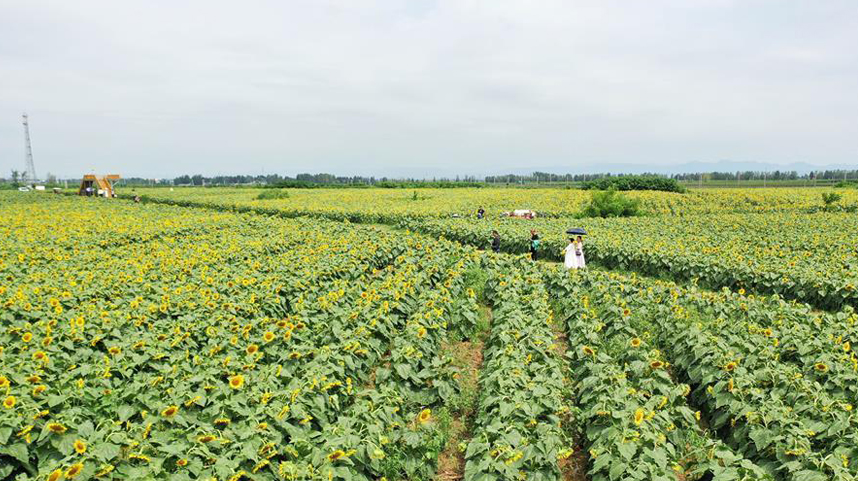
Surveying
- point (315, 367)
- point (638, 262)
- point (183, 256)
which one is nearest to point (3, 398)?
point (315, 367)

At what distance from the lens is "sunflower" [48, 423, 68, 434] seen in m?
4.43

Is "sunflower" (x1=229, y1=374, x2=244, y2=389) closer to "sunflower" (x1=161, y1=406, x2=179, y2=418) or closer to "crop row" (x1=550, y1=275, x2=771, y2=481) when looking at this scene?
"sunflower" (x1=161, y1=406, x2=179, y2=418)

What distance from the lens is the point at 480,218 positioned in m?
30.8

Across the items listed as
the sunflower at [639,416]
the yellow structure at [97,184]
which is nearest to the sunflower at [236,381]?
the sunflower at [639,416]

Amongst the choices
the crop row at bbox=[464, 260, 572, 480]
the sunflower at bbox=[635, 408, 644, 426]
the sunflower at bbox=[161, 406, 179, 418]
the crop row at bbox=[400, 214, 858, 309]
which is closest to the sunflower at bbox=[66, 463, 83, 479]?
the sunflower at bbox=[161, 406, 179, 418]

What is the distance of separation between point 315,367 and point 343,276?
7248mm

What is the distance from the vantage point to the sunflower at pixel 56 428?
14.5 ft

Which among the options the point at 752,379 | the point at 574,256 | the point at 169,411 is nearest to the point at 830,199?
the point at 574,256

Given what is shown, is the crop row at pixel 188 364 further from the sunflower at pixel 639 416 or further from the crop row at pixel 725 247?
the crop row at pixel 725 247

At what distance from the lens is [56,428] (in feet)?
14.7

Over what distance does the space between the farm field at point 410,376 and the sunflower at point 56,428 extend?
0.04ft

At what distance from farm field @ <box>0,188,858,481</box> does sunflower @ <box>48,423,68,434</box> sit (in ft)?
0.04

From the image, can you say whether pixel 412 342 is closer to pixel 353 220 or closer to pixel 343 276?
pixel 343 276

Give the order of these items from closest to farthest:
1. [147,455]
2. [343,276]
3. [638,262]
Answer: [147,455] → [343,276] → [638,262]
